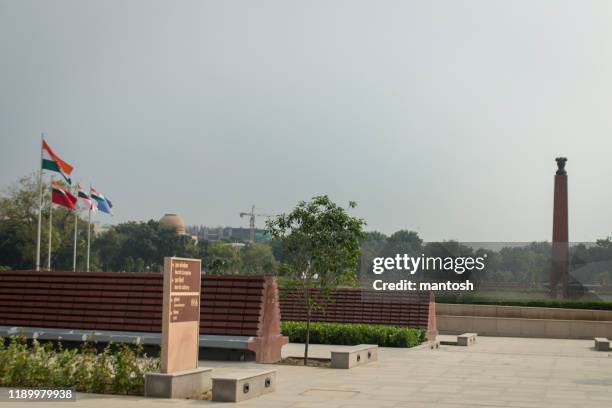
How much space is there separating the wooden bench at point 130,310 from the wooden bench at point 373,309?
23.9 ft

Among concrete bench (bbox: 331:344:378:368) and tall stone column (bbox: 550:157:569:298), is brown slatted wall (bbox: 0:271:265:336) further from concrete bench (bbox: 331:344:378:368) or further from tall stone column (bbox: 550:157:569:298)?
tall stone column (bbox: 550:157:569:298)

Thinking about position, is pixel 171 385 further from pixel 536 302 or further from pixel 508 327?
pixel 536 302

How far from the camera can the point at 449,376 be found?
15227 millimetres

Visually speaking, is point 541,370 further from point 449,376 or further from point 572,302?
point 572,302

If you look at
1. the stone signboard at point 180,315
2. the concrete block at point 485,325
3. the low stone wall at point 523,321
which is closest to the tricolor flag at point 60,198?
the low stone wall at point 523,321

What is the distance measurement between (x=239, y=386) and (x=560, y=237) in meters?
31.9

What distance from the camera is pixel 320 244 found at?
17.4 m

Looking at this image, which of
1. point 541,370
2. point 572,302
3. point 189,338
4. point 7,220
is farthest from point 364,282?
point 7,220

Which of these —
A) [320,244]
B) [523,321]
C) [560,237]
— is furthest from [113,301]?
[560,237]

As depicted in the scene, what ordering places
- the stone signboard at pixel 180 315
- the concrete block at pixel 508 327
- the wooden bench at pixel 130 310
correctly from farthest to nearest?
1. the concrete block at pixel 508 327
2. the wooden bench at pixel 130 310
3. the stone signboard at pixel 180 315

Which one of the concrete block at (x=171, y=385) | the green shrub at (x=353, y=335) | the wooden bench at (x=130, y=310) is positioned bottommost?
the green shrub at (x=353, y=335)

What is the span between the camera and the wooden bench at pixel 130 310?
1664cm

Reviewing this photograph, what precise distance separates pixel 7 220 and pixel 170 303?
54082mm

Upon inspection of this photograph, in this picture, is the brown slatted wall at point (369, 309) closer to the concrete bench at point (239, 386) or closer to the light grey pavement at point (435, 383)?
the light grey pavement at point (435, 383)
